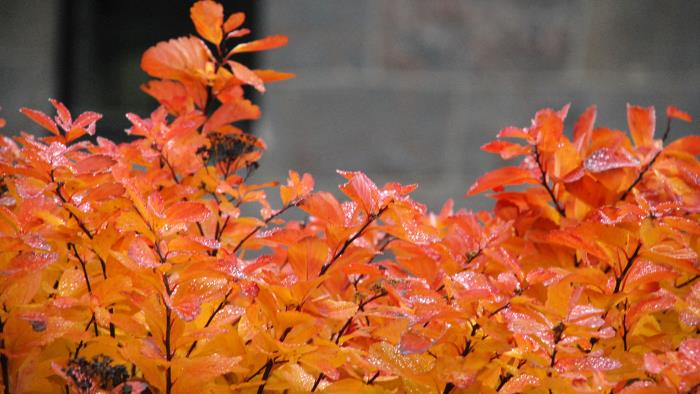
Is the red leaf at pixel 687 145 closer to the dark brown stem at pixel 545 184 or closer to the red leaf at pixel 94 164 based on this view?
the dark brown stem at pixel 545 184

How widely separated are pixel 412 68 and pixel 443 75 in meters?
0.12

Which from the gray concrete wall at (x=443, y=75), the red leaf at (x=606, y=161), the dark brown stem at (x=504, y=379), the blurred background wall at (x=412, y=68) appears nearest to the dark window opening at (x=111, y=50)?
the blurred background wall at (x=412, y=68)

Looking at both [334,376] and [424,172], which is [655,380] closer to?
[334,376]

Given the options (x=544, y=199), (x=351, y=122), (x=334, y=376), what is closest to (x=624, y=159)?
(x=544, y=199)

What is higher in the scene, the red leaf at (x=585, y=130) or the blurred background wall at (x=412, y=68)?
the red leaf at (x=585, y=130)

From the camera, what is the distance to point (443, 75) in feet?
8.85

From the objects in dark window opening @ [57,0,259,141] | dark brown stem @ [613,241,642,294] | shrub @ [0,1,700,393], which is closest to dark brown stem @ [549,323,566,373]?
shrub @ [0,1,700,393]

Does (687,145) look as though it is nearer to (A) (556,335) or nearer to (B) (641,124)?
(B) (641,124)

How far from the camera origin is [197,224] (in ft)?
2.76

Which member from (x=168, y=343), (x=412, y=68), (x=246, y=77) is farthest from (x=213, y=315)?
(x=412, y=68)

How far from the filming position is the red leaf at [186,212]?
665 mm

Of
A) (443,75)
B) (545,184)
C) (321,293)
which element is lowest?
(443,75)

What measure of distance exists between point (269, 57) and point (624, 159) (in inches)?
75.5

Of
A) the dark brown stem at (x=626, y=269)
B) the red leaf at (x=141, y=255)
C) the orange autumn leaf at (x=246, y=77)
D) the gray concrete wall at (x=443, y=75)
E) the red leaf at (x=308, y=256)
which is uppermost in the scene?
the orange autumn leaf at (x=246, y=77)
